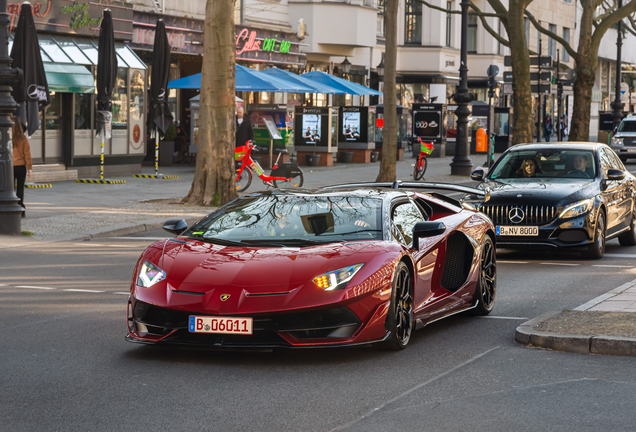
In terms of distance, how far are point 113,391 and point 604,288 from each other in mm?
6281

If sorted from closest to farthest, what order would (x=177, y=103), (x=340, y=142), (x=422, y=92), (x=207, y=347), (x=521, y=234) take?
(x=207, y=347) < (x=521, y=234) < (x=177, y=103) < (x=340, y=142) < (x=422, y=92)

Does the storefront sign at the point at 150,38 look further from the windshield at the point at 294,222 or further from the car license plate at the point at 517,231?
the windshield at the point at 294,222

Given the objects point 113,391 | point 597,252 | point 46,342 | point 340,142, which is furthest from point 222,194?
Answer: point 340,142

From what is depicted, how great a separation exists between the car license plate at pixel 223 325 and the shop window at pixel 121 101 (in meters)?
21.3

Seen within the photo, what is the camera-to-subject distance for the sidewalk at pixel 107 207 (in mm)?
16016

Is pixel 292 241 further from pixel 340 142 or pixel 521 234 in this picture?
pixel 340 142

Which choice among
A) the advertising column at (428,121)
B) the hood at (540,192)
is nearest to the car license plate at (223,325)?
the hood at (540,192)

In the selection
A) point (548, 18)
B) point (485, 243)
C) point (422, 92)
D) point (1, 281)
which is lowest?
point (1, 281)

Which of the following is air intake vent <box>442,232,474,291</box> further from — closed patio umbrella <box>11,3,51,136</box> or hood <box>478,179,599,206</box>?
closed patio umbrella <box>11,3,51,136</box>

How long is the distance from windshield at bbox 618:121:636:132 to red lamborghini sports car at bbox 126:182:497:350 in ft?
122

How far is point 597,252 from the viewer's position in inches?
533

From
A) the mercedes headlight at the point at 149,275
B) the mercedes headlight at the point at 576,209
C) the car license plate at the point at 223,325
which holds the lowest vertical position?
the car license plate at the point at 223,325

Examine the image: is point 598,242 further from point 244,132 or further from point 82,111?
point 82,111

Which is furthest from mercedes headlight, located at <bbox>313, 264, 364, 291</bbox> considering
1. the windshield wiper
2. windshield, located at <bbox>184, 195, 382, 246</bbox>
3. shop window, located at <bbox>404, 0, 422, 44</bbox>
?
shop window, located at <bbox>404, 0, 422, 44</bbox>
